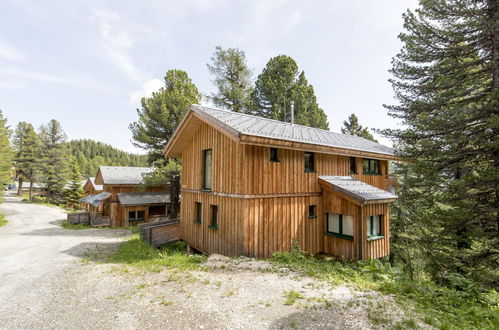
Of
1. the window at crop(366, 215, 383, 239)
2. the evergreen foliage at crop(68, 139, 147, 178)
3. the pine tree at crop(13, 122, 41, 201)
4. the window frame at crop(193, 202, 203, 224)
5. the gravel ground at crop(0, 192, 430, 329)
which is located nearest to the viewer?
the gravel ground at crop(0, 192, 430, 329)

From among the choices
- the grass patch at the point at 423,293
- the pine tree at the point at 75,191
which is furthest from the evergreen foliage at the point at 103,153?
the grass patch at the point at 423,293

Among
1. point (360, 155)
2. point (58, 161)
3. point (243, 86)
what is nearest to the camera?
point (360, 155)

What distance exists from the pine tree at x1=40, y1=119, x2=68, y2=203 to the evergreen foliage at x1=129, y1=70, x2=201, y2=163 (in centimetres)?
2703

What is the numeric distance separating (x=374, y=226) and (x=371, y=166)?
513 centimetres

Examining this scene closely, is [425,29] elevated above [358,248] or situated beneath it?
elevated above

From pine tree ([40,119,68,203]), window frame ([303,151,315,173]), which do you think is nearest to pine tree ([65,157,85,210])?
pine tree ([40,119,68,203])

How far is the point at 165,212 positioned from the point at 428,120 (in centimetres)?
2376

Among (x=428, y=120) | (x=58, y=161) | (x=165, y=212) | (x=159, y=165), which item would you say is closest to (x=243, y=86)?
(x=159, y=165)

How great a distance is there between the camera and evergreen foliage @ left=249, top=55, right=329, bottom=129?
2645 cm

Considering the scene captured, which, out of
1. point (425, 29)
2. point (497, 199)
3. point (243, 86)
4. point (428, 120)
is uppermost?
point (243, 86)

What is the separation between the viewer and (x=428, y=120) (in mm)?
10812

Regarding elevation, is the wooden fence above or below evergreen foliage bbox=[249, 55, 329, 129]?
below

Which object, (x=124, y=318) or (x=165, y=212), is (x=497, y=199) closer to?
(x=124, y=318)

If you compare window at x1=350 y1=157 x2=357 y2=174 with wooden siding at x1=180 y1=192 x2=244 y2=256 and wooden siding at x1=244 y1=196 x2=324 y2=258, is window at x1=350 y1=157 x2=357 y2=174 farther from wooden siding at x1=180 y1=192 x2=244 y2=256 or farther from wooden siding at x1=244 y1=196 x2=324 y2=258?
wooden siding at x1=180 y1=192 x2=244 y2=256
